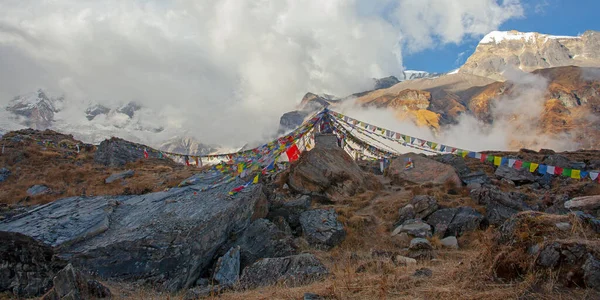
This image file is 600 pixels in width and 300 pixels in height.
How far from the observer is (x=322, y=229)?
11.7 meters

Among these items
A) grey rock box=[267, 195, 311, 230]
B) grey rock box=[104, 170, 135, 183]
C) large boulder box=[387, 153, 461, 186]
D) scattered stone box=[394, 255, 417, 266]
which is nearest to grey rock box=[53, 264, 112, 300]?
scattered stone box=[394, 255, 417, 266]

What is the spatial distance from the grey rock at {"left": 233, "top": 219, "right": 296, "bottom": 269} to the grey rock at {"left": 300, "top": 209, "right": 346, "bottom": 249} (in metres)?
1.08

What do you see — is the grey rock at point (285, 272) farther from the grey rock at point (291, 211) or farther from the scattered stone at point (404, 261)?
the grey rock at point (291, 211)

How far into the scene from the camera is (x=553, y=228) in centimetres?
606

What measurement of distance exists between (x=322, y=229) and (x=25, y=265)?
8043mm

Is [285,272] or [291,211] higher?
[291,211]

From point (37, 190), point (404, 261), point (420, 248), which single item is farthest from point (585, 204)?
point (37, 190)

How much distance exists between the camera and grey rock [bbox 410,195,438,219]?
13.3 meters

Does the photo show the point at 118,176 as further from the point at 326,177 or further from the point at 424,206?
the point at 424,206

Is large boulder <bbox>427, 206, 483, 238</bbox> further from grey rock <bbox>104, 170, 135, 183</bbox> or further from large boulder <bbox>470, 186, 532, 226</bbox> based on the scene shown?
grey rock <bbox>104, 170, 135, 183</bbox>

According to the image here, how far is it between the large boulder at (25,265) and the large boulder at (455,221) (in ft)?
37.0

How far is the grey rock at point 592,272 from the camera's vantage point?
194 inches

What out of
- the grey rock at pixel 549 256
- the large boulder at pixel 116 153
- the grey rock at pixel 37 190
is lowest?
the grey rock at pixel 549 256

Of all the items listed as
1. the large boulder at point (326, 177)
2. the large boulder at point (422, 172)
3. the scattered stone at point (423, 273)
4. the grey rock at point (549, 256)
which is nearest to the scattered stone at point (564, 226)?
the grey rock at point (549, 256)
